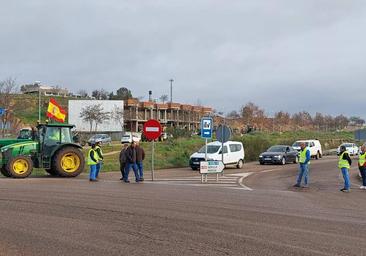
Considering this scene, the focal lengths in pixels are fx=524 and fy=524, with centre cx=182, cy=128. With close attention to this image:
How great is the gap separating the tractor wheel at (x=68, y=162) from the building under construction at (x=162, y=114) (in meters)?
78.4

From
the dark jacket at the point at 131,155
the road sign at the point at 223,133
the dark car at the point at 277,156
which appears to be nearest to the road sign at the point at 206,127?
the road sign at the point at 223,133

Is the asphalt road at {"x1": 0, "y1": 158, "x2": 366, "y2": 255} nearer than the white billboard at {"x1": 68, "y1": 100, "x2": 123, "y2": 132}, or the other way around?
the asphalt road at {"x1": 0, "y1": 158, "x2": 366, "y2": 255}

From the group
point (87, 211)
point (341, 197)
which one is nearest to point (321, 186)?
point (341, 197)

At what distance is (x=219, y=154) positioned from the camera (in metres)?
32.9

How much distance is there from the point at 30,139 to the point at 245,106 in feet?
242

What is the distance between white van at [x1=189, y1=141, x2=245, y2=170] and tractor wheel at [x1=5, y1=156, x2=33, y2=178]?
12.7m

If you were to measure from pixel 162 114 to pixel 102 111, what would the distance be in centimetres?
1580

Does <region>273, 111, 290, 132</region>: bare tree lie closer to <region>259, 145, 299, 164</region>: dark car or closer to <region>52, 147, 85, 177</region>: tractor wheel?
<region>259, 145, 299, 164</region>: dark car

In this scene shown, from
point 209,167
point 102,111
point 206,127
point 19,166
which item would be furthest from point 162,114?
point 19,166

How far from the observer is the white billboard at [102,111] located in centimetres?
9650

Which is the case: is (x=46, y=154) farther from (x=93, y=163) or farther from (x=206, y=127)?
(x=206, y=127)

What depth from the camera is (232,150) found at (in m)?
34.4

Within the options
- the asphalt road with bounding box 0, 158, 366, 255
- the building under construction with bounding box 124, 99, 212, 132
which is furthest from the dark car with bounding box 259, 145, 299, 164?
the building under construction with bounding box 124, 99, 212, 132

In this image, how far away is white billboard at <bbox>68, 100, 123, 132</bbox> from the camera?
96.5m
